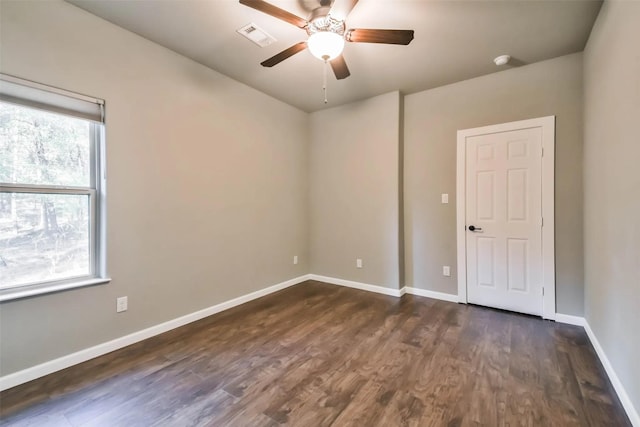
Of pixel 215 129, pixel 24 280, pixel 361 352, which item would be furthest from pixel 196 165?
pixel 361 352

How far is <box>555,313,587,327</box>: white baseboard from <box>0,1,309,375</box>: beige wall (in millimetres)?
3173

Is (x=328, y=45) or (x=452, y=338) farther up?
(x=328, y=45)

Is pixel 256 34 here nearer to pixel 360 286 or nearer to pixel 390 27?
pixel 390 27

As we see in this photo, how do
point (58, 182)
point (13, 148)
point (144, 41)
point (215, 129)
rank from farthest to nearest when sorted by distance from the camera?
1. point (215, 129)
2. point (144, 41)
3. point (58, 182)
4. point (13, 148)

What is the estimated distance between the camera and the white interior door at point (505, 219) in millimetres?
2932

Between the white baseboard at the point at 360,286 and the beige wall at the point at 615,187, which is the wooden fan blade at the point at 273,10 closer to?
the beige wall at the point at 615,187

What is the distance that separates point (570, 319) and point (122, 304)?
4.14 meters

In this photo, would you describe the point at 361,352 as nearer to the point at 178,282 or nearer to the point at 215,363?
the point at 215,363

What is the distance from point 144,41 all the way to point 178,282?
2.20 meters

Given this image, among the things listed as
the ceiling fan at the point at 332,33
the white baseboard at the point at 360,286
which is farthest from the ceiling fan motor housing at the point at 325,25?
the white baseboard at the point at 360,286

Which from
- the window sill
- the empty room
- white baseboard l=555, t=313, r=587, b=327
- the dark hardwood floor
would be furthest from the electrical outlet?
white baseboard l=555, t=313, r=587, b=327

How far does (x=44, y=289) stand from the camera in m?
1.97

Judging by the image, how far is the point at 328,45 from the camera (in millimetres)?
1932

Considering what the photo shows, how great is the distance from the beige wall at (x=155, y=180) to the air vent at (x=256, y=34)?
78cm
